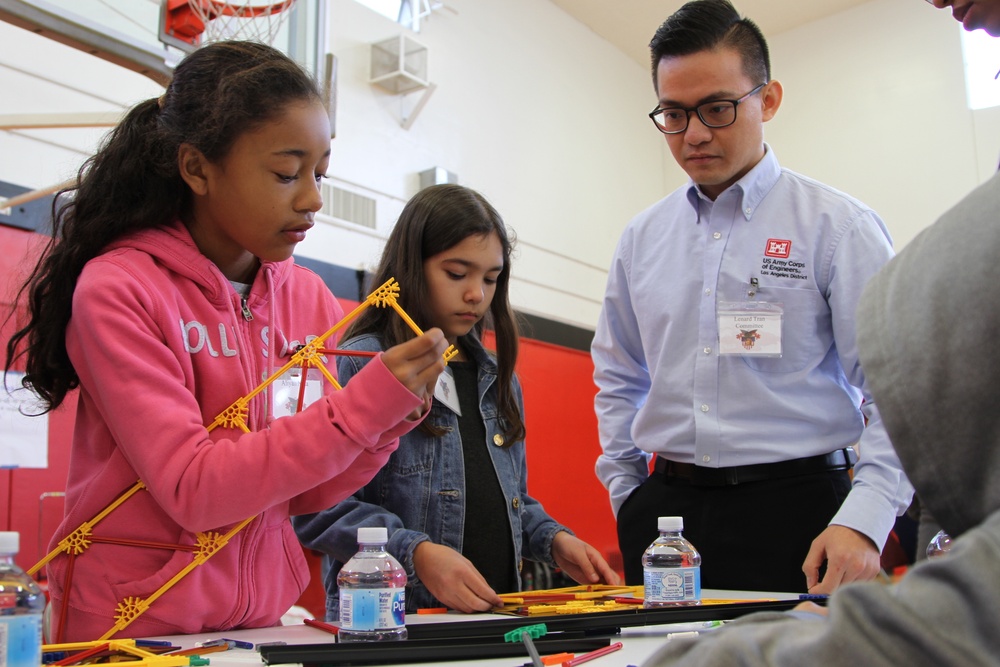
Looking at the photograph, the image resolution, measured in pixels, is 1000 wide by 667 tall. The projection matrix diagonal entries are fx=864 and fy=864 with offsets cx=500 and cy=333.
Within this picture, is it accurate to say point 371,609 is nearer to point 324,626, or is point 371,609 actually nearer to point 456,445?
point 324,626

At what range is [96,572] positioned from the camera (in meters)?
1.13

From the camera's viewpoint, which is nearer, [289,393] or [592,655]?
[592,655]

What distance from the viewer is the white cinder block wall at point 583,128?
5578mm

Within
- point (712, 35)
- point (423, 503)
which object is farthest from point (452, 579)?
point (712, 35)

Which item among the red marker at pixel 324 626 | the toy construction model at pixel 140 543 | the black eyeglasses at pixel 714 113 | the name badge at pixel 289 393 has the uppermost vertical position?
the black eyeglasses at pixel 714 113

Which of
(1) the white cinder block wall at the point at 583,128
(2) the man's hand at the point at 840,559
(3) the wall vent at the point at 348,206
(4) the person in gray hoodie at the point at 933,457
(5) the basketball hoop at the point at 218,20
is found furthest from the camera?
(1) the white cinder block wall at the point at 583,128

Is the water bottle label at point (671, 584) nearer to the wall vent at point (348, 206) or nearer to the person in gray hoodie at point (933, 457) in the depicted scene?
the person in gray hoodie at point (933, 457)

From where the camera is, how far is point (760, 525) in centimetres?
170

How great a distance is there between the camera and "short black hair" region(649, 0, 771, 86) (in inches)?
75.0

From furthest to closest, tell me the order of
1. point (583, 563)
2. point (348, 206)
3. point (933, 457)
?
1. point (348, 206)
2. point (583, 563)
3. point (933, 457)

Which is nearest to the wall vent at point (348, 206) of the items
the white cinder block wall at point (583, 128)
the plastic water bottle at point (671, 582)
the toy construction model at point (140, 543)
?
the white cinder block wall at point (583, 128)

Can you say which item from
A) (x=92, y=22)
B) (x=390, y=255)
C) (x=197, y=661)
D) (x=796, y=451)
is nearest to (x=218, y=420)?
(x=197, y=661)

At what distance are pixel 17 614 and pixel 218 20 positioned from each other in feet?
6.80

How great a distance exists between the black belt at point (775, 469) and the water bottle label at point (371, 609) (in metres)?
0.92
